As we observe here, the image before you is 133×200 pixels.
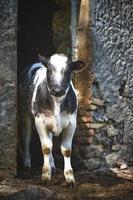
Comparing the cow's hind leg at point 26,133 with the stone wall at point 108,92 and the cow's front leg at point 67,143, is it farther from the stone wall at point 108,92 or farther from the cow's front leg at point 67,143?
the cow's front leg at point 67,143

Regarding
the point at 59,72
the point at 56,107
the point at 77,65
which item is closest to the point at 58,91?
the point at 59,72

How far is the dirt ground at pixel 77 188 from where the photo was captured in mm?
7152

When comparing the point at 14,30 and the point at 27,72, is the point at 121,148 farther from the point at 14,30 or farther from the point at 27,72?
the point at 14,30

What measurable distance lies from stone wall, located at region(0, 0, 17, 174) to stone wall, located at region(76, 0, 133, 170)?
1323mm

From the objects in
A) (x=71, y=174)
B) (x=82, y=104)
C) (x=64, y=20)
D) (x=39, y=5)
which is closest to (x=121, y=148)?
(x=82, y=104)

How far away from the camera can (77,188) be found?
7863mm

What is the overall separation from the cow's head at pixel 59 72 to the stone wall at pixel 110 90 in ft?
3.63

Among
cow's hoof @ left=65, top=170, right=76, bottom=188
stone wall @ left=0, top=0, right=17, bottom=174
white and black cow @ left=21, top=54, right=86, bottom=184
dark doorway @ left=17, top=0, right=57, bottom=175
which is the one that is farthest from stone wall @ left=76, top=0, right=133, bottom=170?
dark doorway @ left=17, top=0, right=57, bottom=175

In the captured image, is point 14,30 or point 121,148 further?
point 121,148

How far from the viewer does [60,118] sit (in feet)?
26.8

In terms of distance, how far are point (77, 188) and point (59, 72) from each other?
59.1 inches

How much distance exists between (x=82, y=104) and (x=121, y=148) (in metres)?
0.96

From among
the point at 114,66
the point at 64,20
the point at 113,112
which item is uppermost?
the point at 64,20

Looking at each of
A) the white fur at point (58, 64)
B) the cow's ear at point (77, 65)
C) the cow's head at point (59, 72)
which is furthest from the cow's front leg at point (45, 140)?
the cow's ear at point (77, 65)
